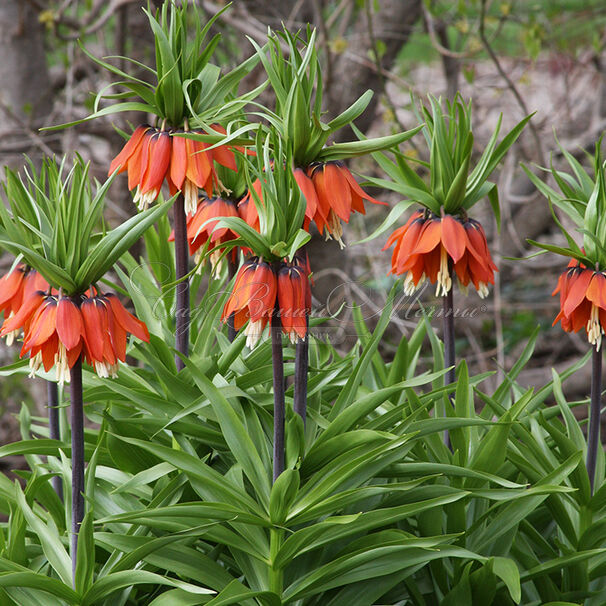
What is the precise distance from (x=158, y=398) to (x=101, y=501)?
199 mm

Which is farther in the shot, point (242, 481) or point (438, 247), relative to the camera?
point (438, 247)

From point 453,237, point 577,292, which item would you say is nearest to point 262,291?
point 453,237

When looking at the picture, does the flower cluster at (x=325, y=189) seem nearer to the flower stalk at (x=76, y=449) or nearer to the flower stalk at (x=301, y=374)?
the flower stalk at (x=301, y=374)

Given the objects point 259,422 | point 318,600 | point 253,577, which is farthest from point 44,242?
point 318,600

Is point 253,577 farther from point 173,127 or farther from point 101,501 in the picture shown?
point 173,127

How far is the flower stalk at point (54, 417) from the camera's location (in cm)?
136

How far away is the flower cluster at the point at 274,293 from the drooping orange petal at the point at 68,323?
0.20 m

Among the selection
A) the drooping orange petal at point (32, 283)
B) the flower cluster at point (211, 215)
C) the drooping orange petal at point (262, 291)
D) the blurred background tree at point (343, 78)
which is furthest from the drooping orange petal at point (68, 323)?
the blurred background tree at point (343, 78)

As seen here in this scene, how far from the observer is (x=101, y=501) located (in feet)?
4.27

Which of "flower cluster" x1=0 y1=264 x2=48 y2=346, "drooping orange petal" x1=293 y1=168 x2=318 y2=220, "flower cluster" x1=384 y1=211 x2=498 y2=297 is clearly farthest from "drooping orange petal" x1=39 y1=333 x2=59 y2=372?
"flower cluster" x1=384 y1=211 x2=498 y2=297

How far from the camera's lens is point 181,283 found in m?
1.32

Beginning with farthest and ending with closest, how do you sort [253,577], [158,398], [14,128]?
[14,128]
[158,398]
[253,577]

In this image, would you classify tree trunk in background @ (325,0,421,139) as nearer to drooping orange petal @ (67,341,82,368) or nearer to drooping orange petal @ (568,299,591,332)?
drooping orange petal @ (568,299,591,332)

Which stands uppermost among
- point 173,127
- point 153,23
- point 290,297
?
point 153,23
